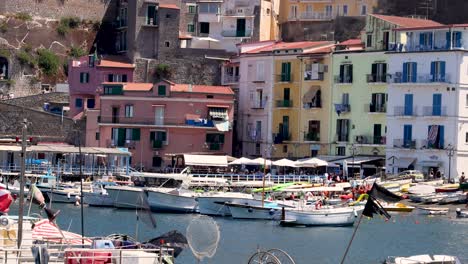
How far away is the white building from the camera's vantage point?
79062 millimetres

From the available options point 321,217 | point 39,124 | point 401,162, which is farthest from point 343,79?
point 321,217

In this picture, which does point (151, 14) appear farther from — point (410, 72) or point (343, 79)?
point (410, 72)

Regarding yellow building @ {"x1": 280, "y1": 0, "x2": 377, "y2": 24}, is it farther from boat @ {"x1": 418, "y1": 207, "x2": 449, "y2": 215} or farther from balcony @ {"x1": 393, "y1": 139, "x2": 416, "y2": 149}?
boat @ {"x1": 418, "y1": 207, "x2": 449, "y2": 215}

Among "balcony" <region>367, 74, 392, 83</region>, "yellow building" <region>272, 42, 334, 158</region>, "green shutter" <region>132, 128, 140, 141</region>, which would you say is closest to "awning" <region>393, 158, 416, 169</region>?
"balcony" <region>367, 74, 392, 83</region>

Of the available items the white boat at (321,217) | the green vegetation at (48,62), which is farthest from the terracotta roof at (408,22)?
the green vegetation at (48,62)

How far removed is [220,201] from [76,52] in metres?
38.2

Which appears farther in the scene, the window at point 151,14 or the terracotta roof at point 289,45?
the window at point 151,14

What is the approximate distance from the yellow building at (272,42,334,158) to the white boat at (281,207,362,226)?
2326 centimetres

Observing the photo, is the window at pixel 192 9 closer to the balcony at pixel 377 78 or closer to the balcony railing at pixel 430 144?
the balcony at pixel 377 78

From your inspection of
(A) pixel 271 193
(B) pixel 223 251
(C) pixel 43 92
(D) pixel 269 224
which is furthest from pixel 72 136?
(B) pixel 223 251

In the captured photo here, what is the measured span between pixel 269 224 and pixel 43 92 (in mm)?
39872

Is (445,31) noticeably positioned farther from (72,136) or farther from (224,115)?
(72,136)

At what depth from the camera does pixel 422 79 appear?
80062mm

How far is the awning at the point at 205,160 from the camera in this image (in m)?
84.8
